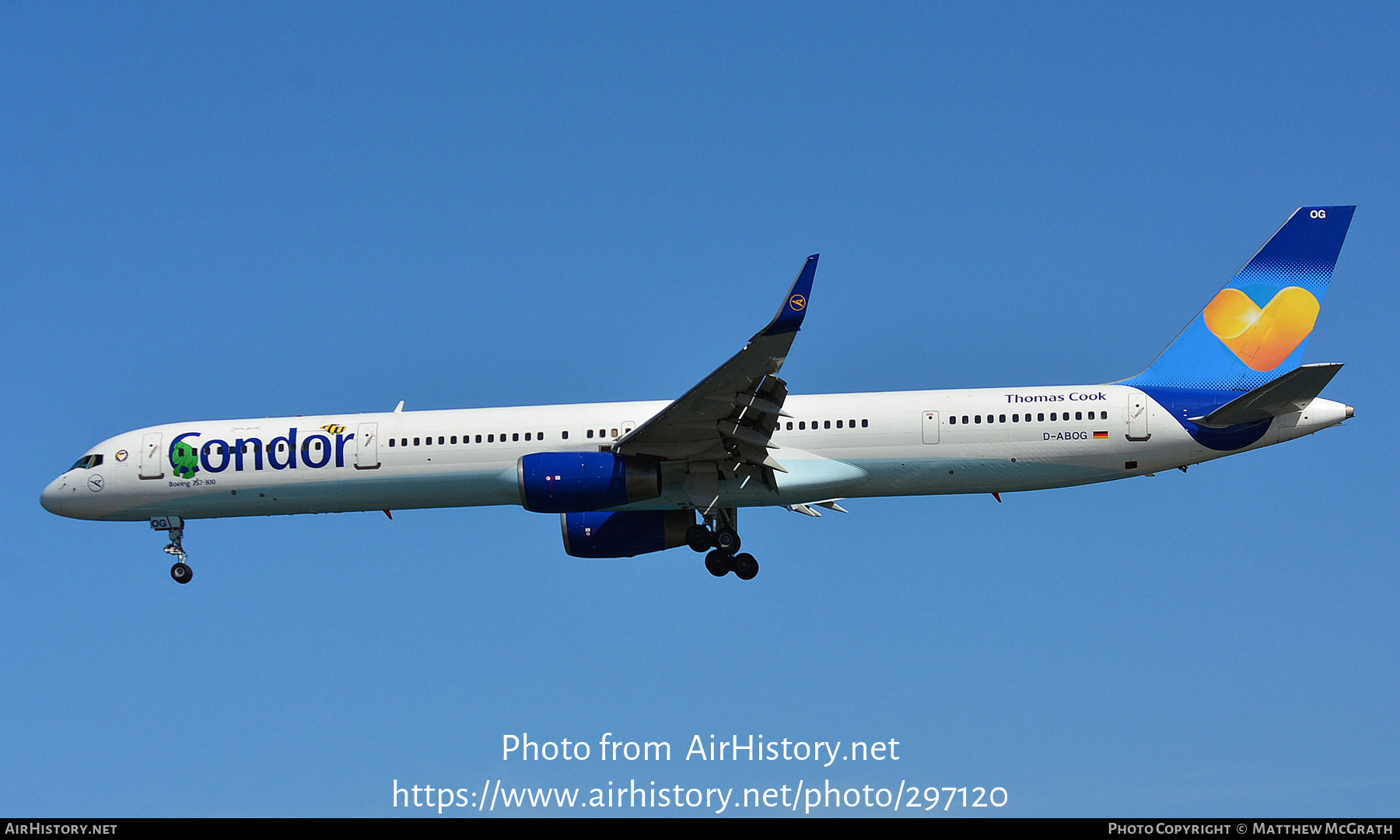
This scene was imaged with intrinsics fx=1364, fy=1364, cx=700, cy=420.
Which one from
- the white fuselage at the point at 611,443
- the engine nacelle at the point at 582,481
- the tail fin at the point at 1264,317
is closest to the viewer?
the engine nacelle at the point at 582,481

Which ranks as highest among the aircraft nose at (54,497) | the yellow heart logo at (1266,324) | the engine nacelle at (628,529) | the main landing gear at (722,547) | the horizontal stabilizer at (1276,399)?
the yellow heart logo at (1266,324)

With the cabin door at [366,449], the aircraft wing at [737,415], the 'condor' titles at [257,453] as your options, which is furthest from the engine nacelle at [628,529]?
the 'condor' titles at [257,453]

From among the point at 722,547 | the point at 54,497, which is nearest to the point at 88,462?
the point at 54,497

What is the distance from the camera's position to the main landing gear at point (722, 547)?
92.2ft

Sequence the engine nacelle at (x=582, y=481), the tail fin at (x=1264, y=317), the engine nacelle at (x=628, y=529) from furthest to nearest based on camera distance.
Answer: the engine nacelle at (x=628, y=529)
the tail fin at (x=1264, y=317)
the engine nacelle at (x=582, y=481)

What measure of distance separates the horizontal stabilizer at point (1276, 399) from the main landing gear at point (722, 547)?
30.7 feet

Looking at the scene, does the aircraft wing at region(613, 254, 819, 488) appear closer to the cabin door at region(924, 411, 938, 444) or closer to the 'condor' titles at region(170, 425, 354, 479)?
the cabin door at region(924, 411, 938, 444)

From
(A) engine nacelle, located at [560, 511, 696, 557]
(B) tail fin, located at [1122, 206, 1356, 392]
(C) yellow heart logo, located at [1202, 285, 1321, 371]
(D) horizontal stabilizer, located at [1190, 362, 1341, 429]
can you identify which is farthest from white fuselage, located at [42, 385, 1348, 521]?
(C) yellow heart logo, located at [1202, 285, 1321, 371]

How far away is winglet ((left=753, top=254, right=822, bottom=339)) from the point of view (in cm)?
2253

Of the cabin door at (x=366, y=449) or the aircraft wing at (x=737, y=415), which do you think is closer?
the aircraft wing at (x=737, y=415)

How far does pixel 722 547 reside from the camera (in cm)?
2814

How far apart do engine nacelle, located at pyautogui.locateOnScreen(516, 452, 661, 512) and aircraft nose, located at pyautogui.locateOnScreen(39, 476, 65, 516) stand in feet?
35.8

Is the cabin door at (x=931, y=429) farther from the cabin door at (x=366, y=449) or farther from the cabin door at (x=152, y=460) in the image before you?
the cabin door at (x=152, y=460)
